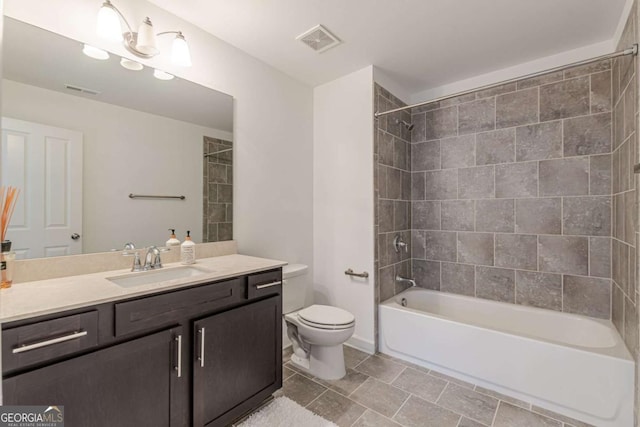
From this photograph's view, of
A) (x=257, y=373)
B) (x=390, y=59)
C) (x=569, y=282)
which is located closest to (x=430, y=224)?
(x=569, y=282)

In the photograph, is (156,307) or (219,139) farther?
(219,139)

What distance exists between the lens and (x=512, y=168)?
97.3 inches

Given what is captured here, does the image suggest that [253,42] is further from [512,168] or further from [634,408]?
[634,408]

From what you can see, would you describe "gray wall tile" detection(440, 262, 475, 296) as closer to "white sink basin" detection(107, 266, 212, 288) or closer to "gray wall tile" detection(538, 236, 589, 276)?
"gray wall tile" detection(538, 236, 589, 276)

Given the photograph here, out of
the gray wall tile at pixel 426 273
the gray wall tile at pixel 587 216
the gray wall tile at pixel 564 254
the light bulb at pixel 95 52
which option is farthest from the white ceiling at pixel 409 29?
the gray wall tile at pixel 426 273

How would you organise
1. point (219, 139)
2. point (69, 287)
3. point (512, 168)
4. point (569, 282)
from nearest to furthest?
point (69, 287) < point (219, 139) < point (569, 282) < point (512, 168)

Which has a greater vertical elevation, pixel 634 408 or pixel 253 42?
pixel 253 42

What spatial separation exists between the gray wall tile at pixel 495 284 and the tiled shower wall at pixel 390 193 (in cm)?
67

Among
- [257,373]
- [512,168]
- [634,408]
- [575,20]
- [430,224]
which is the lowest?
[634,408]

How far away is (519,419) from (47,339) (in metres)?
2.35

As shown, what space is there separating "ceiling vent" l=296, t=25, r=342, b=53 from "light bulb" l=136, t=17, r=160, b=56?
37.4 inches

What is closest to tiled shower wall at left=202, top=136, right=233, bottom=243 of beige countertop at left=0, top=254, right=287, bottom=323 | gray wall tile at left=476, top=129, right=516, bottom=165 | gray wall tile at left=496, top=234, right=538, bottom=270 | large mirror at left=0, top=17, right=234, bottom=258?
large mirror at left=0, top=17, right=234, bottom=258

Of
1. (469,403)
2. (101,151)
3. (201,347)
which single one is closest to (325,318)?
(201,347)

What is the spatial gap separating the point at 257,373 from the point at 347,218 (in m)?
1.46
